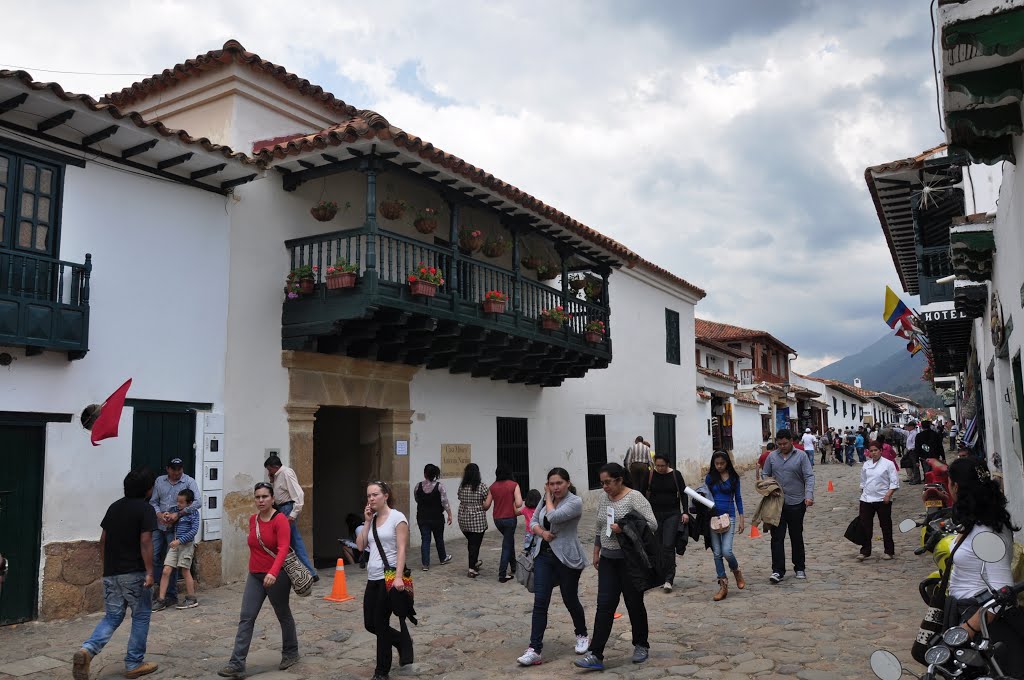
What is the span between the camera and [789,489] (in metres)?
8.99

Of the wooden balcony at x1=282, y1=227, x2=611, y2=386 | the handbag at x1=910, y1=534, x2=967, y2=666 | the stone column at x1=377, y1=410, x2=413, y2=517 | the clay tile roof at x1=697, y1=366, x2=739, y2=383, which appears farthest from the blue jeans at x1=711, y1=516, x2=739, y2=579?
the clay tile roof at x1=697, y1=366, x2=739, y2=383

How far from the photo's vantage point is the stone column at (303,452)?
10922mm

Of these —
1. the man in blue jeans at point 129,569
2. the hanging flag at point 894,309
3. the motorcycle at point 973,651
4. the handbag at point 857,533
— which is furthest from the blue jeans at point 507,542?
the hanging flag at point 894,309

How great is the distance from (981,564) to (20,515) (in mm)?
8313

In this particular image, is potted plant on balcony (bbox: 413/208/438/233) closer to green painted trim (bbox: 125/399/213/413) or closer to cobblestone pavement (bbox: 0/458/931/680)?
green painted trim (bbox: 125/399/213/413)

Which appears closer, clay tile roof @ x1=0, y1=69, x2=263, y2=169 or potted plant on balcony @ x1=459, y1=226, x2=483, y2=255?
clay tile roof @ x1=0, y1=69, x2=263, y2=169

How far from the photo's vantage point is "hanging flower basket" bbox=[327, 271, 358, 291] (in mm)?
10320

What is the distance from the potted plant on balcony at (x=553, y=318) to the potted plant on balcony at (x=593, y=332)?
1105mm

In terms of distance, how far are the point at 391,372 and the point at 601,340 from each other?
492cm

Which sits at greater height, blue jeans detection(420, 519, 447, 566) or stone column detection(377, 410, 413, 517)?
stone column detection(377, 410, 413, 517)

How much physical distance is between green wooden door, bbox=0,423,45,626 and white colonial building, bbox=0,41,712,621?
2 cm

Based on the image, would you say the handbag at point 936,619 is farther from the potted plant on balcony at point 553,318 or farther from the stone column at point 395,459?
the potted plant on balcony at point 553,318

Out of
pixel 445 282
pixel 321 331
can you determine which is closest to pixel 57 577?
pixel 321 331

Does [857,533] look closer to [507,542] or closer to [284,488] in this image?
[507,542]
